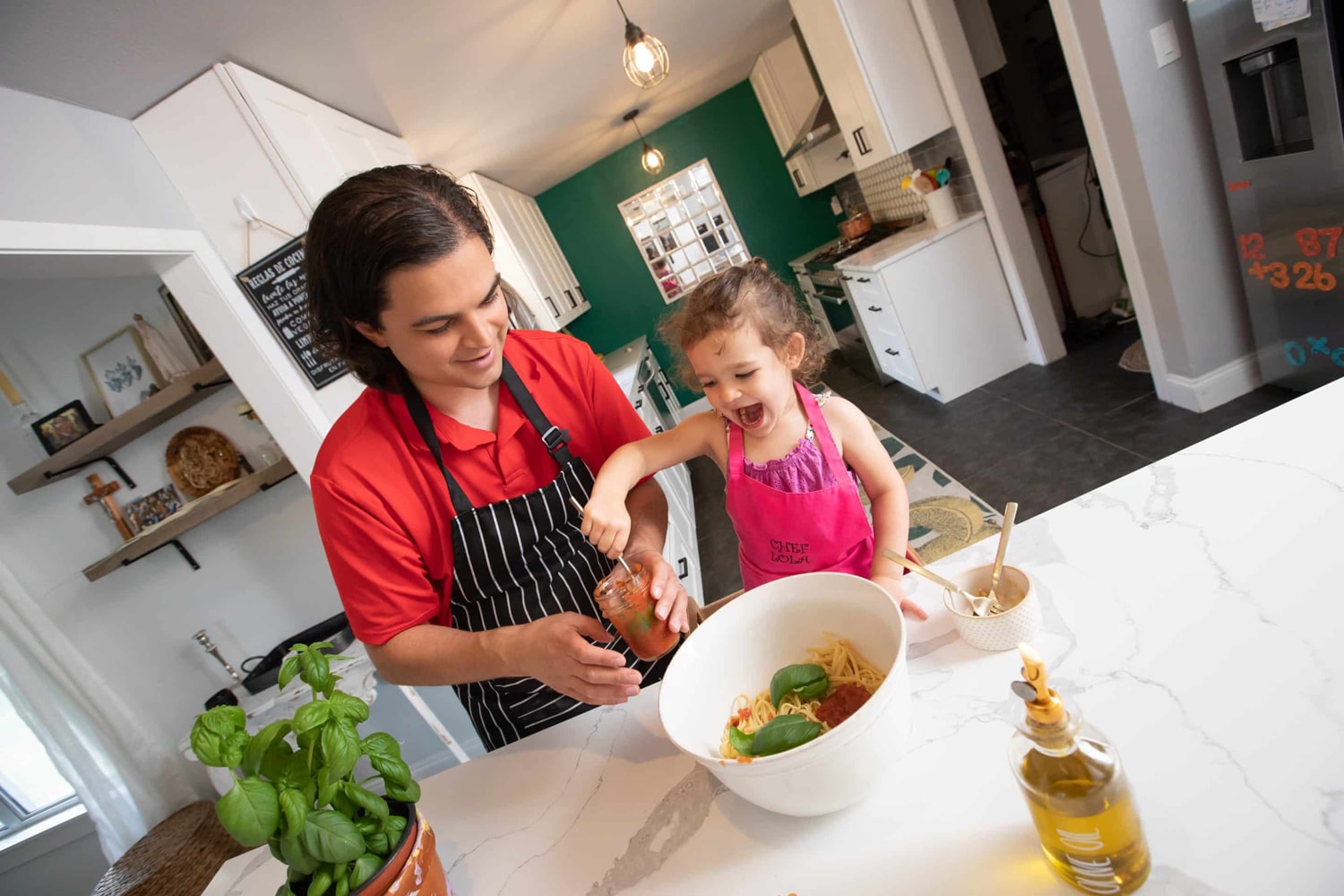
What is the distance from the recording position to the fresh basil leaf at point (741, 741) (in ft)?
2.42

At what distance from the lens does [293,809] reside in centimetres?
61

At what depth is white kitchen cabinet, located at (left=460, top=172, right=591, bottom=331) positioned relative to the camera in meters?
4.45

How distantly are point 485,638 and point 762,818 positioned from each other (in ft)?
1.45

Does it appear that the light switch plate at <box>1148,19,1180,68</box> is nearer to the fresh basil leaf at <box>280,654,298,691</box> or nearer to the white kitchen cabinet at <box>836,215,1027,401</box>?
the white kitchen cabinet at <box>836,215,1027,401</box>

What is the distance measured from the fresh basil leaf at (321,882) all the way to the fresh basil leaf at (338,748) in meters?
0.09

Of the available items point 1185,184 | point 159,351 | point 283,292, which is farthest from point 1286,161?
point 159,351

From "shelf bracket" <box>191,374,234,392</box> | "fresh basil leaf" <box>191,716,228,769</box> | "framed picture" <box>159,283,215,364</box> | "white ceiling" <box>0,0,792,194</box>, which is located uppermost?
"white ceiling" <box>0,0,792,194</box>

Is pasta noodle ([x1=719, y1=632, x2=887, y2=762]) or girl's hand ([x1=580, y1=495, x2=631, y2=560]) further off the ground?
girl's hand ([x1=580, y1=495, x2=631, y2=560])

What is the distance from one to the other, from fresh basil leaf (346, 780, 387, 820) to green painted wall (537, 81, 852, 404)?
19.3 ft

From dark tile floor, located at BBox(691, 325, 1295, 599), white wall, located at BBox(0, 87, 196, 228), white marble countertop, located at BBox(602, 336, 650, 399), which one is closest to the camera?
white wall, located at BBox(0, 87, 196, 228)

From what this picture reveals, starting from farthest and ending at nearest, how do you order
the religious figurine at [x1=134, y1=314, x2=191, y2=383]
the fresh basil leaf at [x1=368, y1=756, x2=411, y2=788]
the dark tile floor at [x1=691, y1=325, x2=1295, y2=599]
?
the dark tile floor at [x1=691, y1=325, x2=1295, y2=599] < the religious figurine at [x1=134, y1=314, x2=191, y2=383] < the fresh basil leaf at [x1=368, y1=756, x2=411, y2=788]

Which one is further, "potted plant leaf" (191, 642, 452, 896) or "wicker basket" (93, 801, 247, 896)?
"wicker basket" (93, 801, 247, 896)

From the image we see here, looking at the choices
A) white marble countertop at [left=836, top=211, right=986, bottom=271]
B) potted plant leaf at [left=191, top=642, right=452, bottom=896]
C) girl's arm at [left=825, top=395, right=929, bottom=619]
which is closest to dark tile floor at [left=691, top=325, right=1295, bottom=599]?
white marble countertop at [left=836, top=211, right=986, bottom=271]

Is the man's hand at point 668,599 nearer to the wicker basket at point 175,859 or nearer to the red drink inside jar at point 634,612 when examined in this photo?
the red drink inside jar at point 634,612
